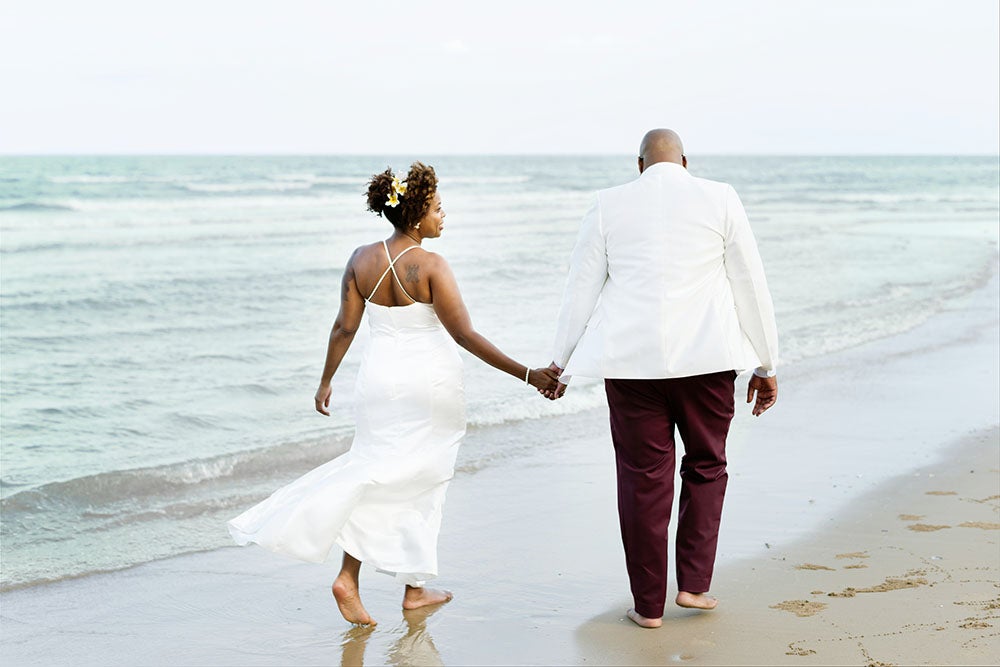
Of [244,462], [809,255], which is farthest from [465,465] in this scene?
[809,255]

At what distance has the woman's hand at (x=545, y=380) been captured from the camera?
418 centimetres

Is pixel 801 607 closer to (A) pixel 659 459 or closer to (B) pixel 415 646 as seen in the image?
(A) pixel 659 459

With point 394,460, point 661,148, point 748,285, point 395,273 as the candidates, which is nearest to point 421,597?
point 394,460

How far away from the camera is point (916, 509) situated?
17.8 feet

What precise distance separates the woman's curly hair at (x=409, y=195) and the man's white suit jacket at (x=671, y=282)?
640mm

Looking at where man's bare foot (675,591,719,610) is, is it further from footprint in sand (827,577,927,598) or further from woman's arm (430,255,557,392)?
woman's arm (430,255,557,392)

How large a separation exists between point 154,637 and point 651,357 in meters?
2.19

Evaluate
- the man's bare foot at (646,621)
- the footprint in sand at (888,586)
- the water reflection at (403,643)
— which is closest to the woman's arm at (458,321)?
the man's bare foot at (646,621)

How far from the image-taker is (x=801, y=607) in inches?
160

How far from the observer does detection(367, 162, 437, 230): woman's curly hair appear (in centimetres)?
411

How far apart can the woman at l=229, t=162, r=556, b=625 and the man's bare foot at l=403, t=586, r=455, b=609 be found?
0.39 ft

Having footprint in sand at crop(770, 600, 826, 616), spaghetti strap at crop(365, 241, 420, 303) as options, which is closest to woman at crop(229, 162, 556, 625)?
spaghetti strap at crop(365, 241, 420, 303)

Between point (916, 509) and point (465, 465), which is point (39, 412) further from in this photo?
point (916, 509)

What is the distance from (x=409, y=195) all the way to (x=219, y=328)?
8.12 m
